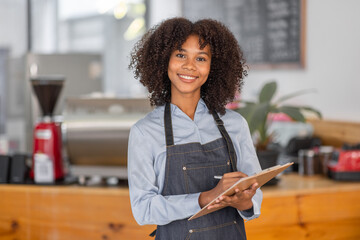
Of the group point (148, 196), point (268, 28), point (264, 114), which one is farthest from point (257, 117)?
point (268, 28)

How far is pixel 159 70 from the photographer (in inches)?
46.6

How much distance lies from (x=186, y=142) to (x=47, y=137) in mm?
954

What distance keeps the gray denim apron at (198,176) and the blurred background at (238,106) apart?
41cm

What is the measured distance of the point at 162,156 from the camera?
113 centimetres

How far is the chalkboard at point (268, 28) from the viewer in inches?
116

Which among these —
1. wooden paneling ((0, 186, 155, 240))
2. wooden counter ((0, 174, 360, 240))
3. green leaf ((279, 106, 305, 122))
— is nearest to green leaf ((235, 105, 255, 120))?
green leaf ((279, 106, 305, 122))

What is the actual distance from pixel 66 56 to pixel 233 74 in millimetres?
2134

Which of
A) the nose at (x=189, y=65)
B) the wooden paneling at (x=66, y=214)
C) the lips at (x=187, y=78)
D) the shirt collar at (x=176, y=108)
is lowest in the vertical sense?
the wooden paneling at (x=66, y=214)

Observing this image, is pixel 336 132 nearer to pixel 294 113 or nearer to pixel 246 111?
pixel 294 113

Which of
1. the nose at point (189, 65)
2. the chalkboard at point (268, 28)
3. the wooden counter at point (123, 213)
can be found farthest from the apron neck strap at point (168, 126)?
the chalkboard at point (268, 28)

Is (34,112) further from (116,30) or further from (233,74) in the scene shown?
(116,30)

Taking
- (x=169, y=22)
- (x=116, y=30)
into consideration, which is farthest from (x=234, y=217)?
(x=116, y=30)

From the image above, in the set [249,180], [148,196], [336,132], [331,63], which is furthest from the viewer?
[331,63]

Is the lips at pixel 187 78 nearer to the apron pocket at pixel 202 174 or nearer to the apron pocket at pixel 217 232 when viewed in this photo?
the apron pocket at pixel 202 174
